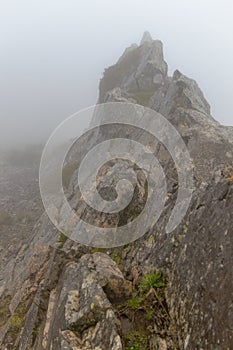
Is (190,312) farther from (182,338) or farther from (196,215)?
(196,215)

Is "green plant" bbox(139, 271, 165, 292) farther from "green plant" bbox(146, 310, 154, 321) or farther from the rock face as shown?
"green plant" bbox(146, 310, 154, 321)

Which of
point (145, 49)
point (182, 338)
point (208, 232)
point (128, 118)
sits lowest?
point (182, 338)

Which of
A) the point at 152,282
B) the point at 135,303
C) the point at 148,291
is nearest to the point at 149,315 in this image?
the point at 135,303

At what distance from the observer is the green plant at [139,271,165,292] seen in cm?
1136

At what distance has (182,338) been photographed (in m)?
9.24

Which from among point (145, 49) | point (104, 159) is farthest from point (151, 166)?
point (145, 49)

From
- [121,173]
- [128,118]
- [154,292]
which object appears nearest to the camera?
[154,292]

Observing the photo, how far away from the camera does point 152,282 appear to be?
1146cm

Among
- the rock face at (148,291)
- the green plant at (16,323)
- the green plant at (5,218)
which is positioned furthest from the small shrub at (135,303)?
the green plant at (5,218)

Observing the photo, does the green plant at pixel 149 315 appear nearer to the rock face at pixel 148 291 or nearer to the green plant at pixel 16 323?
the rock face at pixel 148 291

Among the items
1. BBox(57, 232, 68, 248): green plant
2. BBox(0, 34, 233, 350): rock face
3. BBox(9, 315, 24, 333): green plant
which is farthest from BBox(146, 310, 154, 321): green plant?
BBox(57, 232, 68, 248): green plant

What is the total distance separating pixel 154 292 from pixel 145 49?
217ft

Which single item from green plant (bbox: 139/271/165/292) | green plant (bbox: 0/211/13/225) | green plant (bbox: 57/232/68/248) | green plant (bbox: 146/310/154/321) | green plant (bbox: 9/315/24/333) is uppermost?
green plant (bbox: 139/271/165/292)

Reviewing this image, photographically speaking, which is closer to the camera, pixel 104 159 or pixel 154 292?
pixel 154 292
